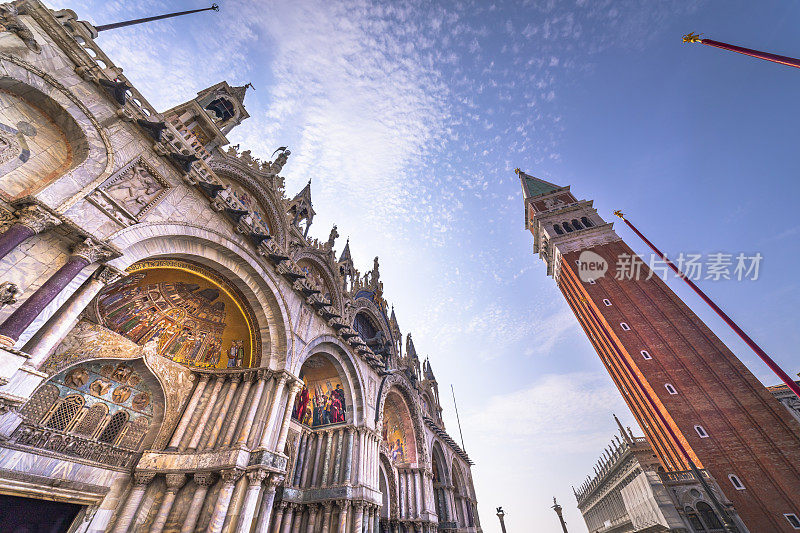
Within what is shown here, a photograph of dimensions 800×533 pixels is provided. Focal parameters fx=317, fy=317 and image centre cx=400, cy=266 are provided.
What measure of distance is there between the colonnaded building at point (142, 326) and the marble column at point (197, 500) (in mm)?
41

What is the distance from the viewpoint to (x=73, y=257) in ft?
18.8

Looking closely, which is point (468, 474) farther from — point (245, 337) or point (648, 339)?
point (245, 337)

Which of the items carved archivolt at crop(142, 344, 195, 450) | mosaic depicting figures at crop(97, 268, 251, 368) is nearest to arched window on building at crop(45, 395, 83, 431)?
carved archivolt at crop(142, 344, 195, 450)

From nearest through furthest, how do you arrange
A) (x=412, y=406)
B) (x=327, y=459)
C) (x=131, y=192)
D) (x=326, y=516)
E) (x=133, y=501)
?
1. (x=131, y=192)
2. (x=133, y=501)
3. (x=326, y=516)
4. (x=327, y=459)
5. (x=412, y=406)

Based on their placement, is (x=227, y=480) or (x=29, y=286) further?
(x=227, y=480)

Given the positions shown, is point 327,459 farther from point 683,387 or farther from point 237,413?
A: point 683,387

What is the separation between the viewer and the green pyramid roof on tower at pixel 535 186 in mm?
44875

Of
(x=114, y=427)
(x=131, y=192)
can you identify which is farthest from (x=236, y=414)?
(x=131, y=192)

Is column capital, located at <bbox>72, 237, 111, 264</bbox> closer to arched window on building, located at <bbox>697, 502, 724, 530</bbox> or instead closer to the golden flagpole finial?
the golden flagpole finial

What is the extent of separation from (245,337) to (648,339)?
89.3 ft

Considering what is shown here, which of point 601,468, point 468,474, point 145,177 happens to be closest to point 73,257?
point 145,177

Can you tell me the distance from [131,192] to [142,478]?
686 centimetres

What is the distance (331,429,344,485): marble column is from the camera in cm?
1205

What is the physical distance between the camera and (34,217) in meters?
5.23
